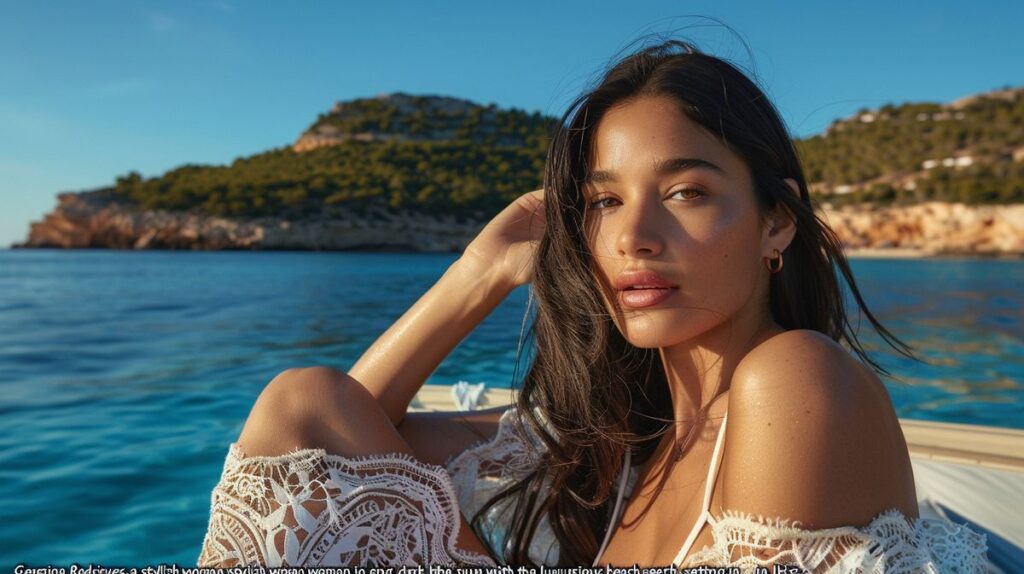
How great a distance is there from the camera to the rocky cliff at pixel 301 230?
40219 mm

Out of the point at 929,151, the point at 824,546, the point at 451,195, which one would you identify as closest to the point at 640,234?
the point at 824,546

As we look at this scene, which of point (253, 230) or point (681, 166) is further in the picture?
point (253, 230)

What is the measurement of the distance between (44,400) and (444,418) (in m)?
5.60

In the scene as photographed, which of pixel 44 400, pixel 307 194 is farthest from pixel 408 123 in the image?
pixel 44 400

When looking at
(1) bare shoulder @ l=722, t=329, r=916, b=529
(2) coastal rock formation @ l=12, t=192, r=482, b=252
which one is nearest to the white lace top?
(1) bare shoulder @ l=722, t=329, r=916, b=529

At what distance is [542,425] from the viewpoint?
1.82 meters

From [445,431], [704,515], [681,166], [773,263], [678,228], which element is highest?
[681,166]

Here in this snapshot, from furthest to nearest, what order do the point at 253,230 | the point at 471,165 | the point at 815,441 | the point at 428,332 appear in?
1. the point at 471,165
2. the point at 253,230
3. the point at 428,332
4. the point at 815,441

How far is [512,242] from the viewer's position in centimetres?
201

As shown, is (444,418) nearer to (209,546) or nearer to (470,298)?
(470,298)

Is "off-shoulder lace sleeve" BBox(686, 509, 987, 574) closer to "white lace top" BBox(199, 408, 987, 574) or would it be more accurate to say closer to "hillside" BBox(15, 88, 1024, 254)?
"white lace top" BBox(199, 408, 987, 574)

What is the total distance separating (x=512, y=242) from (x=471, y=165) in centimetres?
5172

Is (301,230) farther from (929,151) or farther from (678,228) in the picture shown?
(678,228)

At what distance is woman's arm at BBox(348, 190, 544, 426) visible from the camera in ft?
6.23
